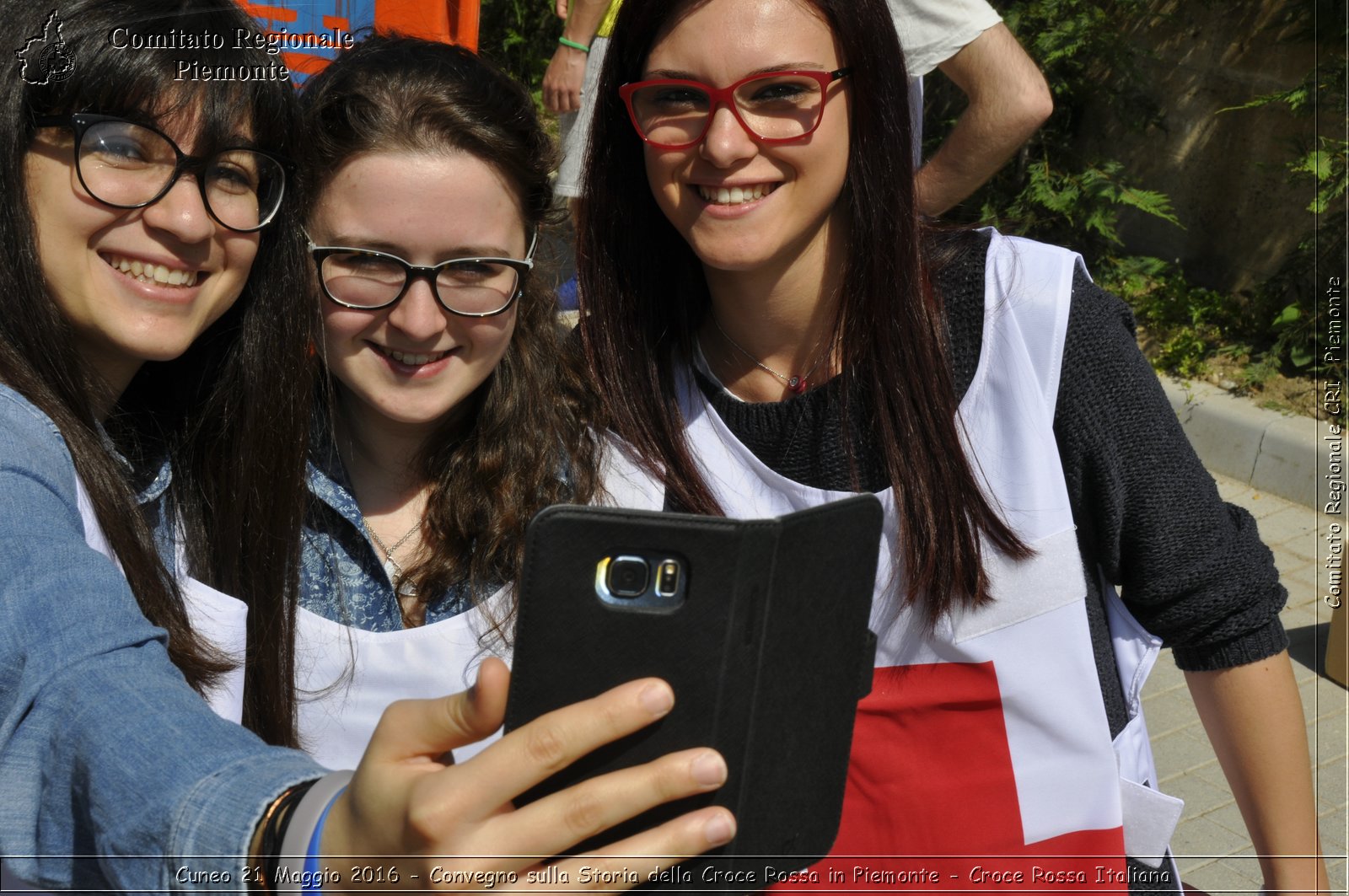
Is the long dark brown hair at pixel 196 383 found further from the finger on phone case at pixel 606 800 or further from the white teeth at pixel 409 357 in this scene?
the finger on phone case at pixel 606 800

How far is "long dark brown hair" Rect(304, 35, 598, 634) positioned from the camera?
1.86 metres

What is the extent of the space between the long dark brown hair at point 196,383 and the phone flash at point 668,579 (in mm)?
821

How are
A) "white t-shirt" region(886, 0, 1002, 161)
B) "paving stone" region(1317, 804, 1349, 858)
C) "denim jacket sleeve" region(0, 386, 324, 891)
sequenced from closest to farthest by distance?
"denim jacket sleeve" region(0, 386, 324, 891), "paving stone" region(1317, 804, 1349, 858), "white t-shirt" region(886, 0, 1002, 161)

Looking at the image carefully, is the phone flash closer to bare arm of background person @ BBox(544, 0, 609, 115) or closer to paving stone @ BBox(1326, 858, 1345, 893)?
paving stone @ BBox(1326, 858, 1345, 893)

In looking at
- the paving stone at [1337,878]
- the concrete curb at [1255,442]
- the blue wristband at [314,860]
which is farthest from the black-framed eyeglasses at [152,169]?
the concrete curb at [1255,442]

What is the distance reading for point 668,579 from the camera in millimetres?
933

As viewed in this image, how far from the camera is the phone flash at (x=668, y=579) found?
93cm

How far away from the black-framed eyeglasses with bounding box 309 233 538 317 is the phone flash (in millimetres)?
986

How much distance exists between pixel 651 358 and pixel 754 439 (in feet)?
0.72

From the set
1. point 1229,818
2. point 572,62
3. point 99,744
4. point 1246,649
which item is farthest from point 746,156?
point 1229,818

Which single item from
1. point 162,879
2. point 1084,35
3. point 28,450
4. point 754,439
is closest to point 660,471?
point 754,439

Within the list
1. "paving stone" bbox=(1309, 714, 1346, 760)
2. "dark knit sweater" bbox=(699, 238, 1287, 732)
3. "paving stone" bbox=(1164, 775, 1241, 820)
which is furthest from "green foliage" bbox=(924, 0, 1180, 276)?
"dark knit sweater" bbox=(699, 238, 1287, 732)

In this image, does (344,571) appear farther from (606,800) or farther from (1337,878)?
(1337,878)

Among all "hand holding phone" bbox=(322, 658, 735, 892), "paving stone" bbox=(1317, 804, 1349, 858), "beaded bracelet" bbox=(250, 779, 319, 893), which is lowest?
"paving stone" bbox=(1317, 804, 1349, 858)
